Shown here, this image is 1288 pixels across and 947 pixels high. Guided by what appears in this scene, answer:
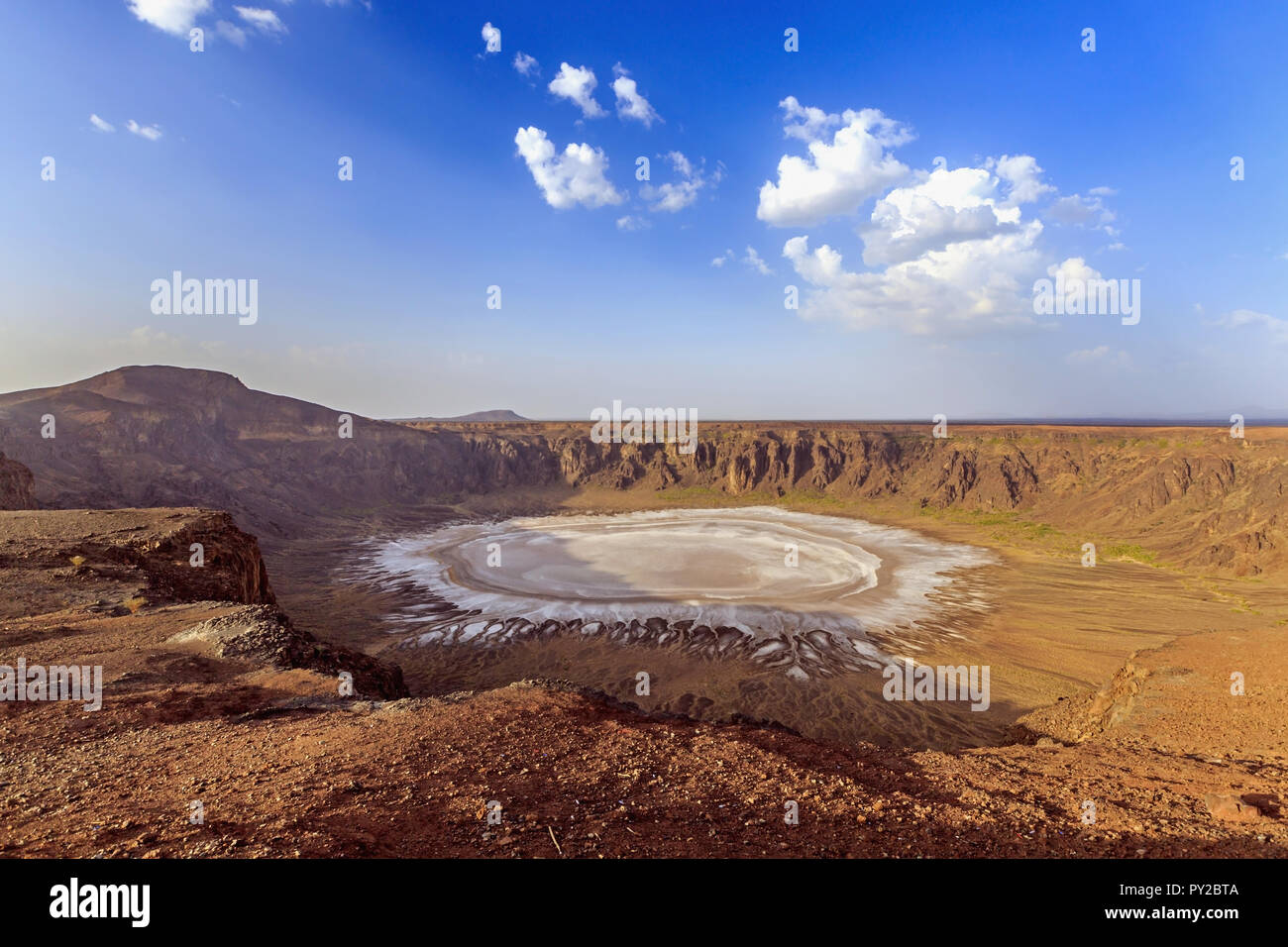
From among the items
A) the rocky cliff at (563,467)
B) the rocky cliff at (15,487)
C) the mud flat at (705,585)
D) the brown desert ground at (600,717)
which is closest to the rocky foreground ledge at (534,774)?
the brown desert ground at (600,717)

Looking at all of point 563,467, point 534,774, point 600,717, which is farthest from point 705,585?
point 563,467

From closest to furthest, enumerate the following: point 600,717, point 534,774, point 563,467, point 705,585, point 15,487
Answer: point 534,774
point 600,717
point 15,487
point 705,585
point 563,467

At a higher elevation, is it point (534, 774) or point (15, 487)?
point (15, 487)

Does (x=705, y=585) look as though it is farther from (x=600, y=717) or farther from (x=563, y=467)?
(x=563, y=467)

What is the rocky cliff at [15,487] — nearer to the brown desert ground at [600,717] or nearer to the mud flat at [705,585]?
the brown desert ground at [600,717]

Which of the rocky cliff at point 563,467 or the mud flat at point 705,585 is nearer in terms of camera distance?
the mud flat at point 705,585

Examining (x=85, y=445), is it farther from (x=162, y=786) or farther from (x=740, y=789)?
(x=740, y=789)

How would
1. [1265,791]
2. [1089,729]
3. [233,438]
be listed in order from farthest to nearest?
[233,438] < [1089,729] < [1265,791]
